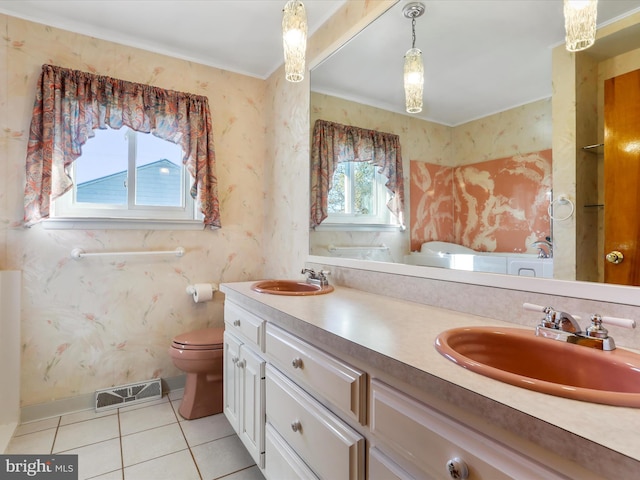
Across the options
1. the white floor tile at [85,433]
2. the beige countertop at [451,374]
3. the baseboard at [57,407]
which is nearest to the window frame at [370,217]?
Answer: the beige countertop at [451,374]

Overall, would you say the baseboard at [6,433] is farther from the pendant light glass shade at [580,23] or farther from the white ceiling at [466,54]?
the pendant light glass shade at [580,23]

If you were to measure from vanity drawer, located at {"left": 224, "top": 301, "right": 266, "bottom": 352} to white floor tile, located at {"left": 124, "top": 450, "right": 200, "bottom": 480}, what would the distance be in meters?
0.66

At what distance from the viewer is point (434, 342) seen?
0.87 meters

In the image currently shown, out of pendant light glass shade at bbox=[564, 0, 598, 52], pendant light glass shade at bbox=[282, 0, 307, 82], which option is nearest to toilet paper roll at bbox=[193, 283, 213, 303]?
pendant light glass shade at bbox=[282, 0, 307, 82]

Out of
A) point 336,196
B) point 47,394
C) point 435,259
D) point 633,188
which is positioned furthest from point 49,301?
point 633,188

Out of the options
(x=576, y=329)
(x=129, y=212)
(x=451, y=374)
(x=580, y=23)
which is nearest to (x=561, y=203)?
(x=576, y=329)

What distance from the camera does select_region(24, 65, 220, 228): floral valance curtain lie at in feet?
6.35

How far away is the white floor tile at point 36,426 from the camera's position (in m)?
1.88

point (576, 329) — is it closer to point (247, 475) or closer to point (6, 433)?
point (247, 475)

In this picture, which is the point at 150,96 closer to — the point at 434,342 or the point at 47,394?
the point at 47,394

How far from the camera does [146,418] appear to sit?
2.06m

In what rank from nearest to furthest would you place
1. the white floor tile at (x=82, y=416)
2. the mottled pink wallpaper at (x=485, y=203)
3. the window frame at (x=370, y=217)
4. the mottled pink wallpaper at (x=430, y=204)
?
the mottled pink wallpaper at (x=485, y=203)
the mottled pink wallpaper at (x=430, y=204)
the window frame at (x=370, y=217)
the white floor tile at (x=82, y=416)

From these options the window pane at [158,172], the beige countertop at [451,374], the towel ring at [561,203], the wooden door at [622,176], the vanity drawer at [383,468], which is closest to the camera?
the beige countertop at [451,374]

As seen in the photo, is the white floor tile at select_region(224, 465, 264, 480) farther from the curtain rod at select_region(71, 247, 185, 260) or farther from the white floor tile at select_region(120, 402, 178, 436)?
the curtain rod at select_region(71, 247, 185, 260)
